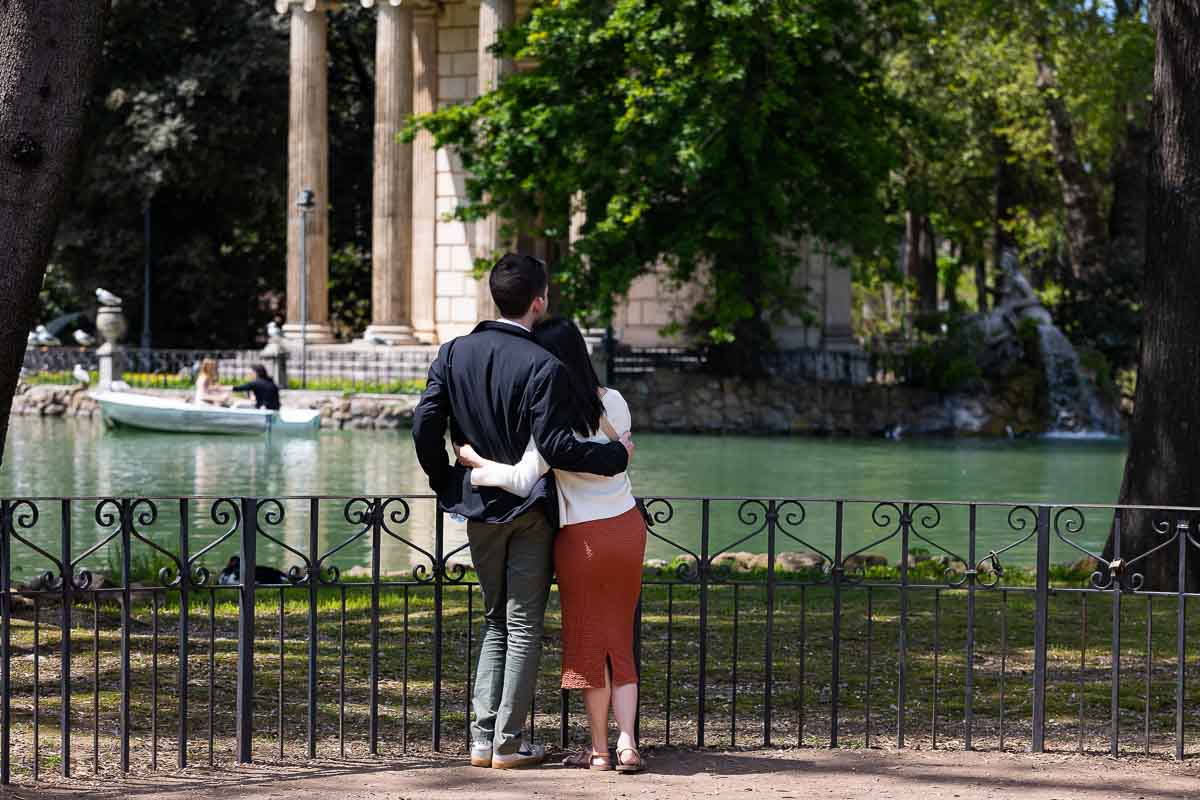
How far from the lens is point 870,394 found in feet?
134

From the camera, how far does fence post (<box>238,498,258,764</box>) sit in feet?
23.2

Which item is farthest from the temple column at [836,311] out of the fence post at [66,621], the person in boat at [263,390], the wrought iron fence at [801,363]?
the fence post at [66,621]

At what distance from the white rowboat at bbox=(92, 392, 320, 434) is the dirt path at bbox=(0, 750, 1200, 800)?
27974mm

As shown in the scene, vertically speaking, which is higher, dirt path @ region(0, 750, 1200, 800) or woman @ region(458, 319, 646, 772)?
woman @ region(458, 319, 646, 772)

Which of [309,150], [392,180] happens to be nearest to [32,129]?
[392,180]

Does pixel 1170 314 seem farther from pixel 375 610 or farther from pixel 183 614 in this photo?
pixel 183 614

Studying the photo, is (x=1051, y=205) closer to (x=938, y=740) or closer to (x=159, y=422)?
(x=159, y=422)

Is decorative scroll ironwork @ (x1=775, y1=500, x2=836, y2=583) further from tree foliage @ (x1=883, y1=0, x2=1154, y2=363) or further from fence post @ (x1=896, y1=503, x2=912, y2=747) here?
tree foliage @ (x1=883, y1=0, x2=1154, y2=363)

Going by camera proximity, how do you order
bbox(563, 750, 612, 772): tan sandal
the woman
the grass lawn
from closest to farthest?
1. the woman
2. bbox(563, 750, 612, 772): tan sandal
3. the grass lawn

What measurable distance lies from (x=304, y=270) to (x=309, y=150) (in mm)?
3079

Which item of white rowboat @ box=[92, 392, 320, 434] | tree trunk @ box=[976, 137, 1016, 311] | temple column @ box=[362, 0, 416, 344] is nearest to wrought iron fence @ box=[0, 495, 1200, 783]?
white rowboat @ box=[92, 392, 320, 434]

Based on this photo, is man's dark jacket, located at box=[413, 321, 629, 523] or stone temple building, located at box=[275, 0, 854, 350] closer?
man's dark jacket, located at box=[413, 321, 629, 523]

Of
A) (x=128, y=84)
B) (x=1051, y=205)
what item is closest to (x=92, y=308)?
(x=128, y=84)

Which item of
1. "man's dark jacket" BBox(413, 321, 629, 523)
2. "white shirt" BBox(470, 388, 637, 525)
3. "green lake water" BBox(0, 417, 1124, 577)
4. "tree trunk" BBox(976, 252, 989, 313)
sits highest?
"tree trunk" BBox(976, 252, 989, 313)
